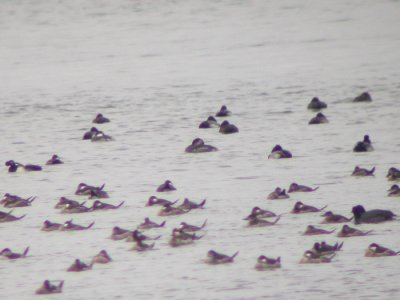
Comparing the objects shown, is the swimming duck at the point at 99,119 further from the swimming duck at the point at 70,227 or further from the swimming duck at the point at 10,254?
the swimming duck at the point at 10,254

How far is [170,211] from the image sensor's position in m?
25.4

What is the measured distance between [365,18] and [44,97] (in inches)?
1043

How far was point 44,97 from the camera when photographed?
4659 cm

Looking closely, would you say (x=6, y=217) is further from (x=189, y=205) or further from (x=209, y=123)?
(x=209, y=123)

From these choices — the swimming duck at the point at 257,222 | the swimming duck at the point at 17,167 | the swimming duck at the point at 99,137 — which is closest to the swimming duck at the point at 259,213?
the swimming duck at the point at 257,222

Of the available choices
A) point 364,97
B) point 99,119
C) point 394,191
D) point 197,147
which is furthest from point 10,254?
point 364,97

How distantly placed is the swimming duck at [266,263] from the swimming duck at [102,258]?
2703mm

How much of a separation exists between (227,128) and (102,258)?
13780mm

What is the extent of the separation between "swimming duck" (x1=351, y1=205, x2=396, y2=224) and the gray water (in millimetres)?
154

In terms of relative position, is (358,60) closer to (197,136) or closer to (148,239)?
(197,136)

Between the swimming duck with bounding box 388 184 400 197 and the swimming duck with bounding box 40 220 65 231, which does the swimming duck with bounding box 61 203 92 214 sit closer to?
the swimming duck with bounding box 40 220 65 231

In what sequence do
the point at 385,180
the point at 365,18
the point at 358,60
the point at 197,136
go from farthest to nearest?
the point at 365,18
the point at 358,60
the point at 197,136
the point at 385,180

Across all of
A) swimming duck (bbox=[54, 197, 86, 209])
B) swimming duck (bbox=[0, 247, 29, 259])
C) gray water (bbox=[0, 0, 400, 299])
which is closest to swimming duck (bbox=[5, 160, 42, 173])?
gray water (bbox=[0, 0, 400, 299])

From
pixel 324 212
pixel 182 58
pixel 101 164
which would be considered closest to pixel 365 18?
pixel 182 58
